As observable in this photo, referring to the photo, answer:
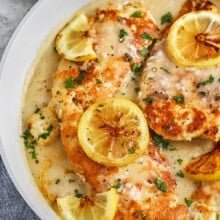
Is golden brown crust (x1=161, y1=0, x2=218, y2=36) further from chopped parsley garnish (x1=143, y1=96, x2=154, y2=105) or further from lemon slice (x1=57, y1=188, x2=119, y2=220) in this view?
lemon slice (x1=57, y1=188, x2=119, y2=220)

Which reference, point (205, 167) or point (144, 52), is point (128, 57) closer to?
point (144, 52)

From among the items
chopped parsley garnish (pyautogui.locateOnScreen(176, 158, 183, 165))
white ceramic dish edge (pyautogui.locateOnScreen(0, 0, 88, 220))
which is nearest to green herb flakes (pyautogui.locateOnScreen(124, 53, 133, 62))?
white ceramic dish edge (pyautogui.locateOnScreen(0, 0, 88, 220))

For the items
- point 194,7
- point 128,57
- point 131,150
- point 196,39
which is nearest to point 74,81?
point 128,57

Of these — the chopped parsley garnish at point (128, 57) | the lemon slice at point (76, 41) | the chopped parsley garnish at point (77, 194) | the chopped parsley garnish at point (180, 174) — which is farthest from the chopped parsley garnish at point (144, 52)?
the chopped parsley garnish at point (77, 194)

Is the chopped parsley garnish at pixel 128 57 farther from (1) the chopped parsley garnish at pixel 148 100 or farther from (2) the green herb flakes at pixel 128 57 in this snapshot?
(1) the chopped parsley garnish at pixel 148 100

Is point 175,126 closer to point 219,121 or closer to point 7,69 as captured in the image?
point 219,121

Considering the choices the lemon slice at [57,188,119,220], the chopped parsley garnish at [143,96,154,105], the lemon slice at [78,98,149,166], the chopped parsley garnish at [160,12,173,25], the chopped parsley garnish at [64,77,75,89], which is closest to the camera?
the lemon slice at [57,188,119,220]
